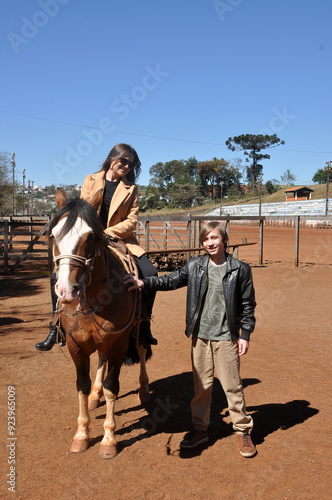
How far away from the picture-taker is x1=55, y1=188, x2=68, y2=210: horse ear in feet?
10.6

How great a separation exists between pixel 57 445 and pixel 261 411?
219 centimetres

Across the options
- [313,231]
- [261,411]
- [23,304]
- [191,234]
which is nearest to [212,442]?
[261,411]

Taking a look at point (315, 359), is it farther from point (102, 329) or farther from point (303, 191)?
point (303, 191)

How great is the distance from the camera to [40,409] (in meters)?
4.39

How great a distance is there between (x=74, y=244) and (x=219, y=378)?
5.90 ft

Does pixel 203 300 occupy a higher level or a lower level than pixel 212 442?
higher

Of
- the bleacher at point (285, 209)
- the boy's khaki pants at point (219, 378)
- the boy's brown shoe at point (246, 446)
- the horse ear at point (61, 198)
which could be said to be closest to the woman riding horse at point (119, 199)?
the horse ear at point (61, 198)

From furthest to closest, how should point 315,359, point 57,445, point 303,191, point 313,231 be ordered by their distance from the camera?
point 303,191
point 313,231
point 315,359
point 57,445

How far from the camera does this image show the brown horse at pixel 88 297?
2.78 metres

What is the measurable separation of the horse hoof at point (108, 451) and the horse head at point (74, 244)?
1649 mm

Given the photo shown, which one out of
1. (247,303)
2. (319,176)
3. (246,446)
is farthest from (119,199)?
(319,176)

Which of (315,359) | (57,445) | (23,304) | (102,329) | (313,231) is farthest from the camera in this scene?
(313,231)

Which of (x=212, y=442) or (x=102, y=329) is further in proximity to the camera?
(x=212, y=442)

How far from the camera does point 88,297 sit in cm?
326
